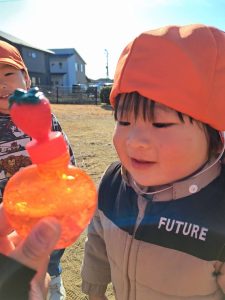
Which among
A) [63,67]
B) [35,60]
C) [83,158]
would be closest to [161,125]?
[83,158]

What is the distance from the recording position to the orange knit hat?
102 centimetres

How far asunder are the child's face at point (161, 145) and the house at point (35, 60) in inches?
1117

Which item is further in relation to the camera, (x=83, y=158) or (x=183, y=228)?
(x=83, y=158)

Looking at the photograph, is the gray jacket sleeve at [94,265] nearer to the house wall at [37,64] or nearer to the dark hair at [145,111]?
the dark hair at [145,111]

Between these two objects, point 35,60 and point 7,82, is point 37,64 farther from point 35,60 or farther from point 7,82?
point 7,82

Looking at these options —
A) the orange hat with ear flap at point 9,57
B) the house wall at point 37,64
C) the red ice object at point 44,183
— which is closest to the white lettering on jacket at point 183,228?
the red ice object at point 44,183

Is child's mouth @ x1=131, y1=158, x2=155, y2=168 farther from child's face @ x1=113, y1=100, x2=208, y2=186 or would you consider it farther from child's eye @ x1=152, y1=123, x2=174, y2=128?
child's eye @ x1=152, y1=123, x2=174, y2=128

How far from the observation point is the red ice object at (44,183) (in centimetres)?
72

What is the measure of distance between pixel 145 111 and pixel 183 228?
1.39 feet

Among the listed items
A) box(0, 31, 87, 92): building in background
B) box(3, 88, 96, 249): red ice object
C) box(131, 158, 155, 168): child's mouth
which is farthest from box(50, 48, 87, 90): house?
box(3, 88, 96, 249): red ice object

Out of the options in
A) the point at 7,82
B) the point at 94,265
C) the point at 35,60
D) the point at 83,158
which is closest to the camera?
the point at 94,265

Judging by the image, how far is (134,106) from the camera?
109 cm

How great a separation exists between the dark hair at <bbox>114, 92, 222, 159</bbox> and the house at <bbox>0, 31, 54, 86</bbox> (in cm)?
2830

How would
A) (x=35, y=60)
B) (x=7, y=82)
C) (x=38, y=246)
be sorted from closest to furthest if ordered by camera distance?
(x=38, y=246), (x=7, y=82), (x=35, y=60)
